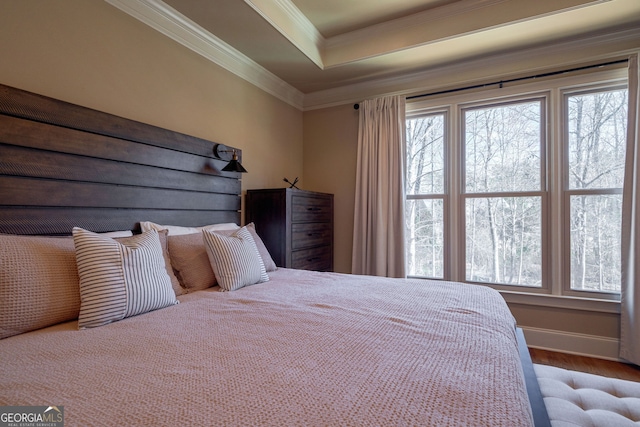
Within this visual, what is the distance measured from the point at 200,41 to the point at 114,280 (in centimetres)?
200

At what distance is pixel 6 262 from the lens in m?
1.07

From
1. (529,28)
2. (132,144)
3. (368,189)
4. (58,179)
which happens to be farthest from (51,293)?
(529,28)

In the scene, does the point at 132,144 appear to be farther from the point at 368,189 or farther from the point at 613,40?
the point at 613,40

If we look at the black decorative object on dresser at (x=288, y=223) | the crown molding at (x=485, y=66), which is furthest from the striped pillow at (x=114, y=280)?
the crown molding at (x=485, y=66)

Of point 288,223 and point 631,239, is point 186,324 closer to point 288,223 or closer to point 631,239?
point 288,223

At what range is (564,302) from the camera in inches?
102

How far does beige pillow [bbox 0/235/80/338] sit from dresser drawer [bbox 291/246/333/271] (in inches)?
67.7

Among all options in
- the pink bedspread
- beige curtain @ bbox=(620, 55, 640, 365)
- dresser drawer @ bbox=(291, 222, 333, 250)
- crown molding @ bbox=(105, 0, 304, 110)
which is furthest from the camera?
dresser drawer @ bbox=(291, 222, 333, 250)

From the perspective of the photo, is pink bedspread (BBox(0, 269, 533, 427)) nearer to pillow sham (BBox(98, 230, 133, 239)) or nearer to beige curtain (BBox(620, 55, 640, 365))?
pillow sham (BBox(98, 230, 133, 239))

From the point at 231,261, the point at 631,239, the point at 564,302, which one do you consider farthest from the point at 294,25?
the point at 564,302

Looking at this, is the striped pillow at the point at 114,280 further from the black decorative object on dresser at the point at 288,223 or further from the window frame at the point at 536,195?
the window frame at the point at 536,195

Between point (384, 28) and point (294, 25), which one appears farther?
point (384, 28)

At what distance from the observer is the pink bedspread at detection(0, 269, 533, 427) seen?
631 millimetres

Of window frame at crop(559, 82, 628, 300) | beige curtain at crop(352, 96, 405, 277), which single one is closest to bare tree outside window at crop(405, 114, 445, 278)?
beige curtain at crop(352, 96, 405, 277)
